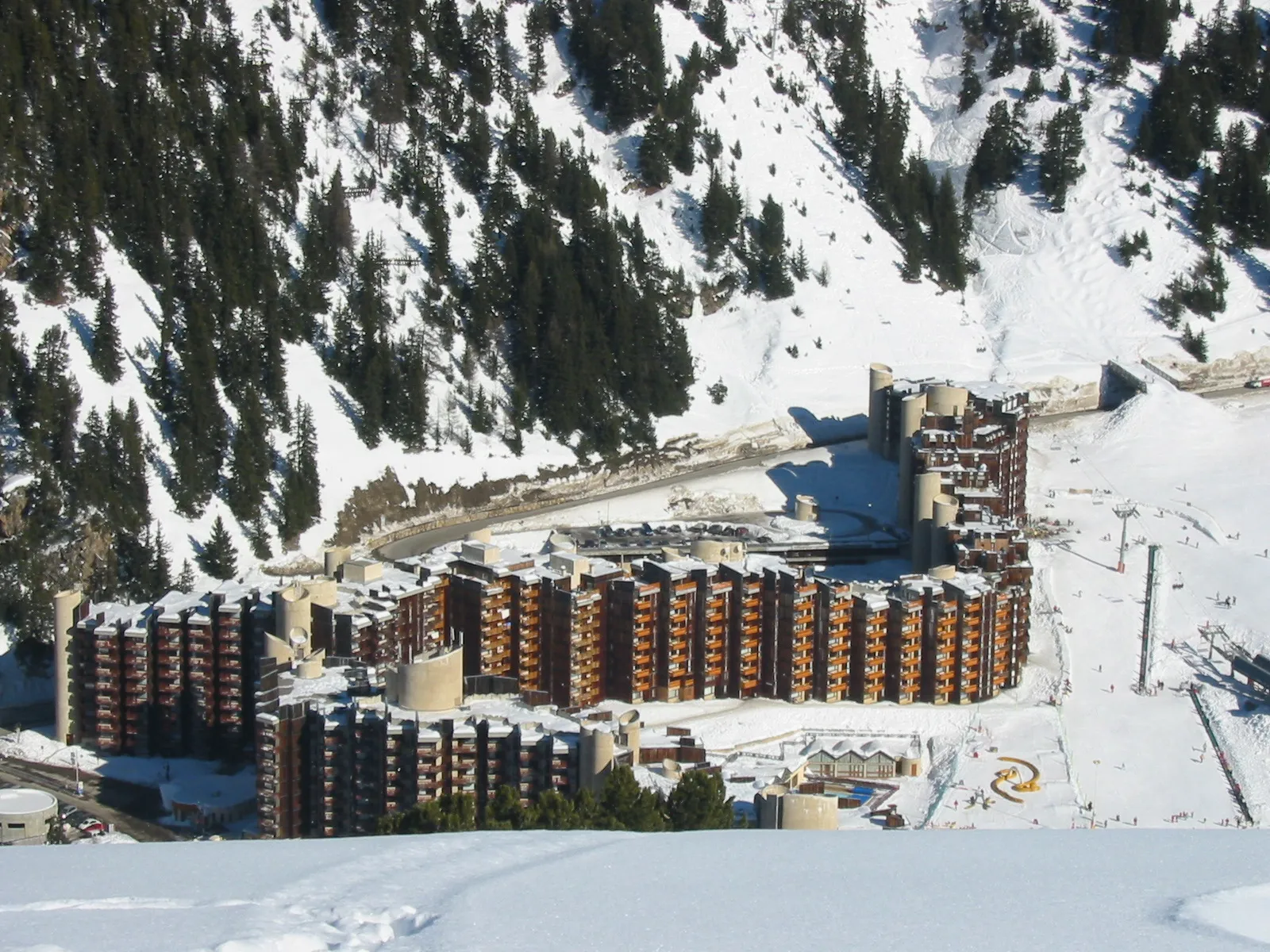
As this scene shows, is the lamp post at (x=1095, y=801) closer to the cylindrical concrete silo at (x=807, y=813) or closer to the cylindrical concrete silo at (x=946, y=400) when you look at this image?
the cylindrical concrete silo at (x=807, y=813)

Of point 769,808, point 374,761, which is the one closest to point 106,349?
point 374,761

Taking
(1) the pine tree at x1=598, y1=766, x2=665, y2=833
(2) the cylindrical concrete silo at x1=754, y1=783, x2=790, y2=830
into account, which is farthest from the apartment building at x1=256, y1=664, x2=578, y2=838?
(2) the cylindrical concrete silo at x1=754, y1=783, x2=790, y2=830

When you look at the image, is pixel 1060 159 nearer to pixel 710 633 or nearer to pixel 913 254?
pixel 913 254

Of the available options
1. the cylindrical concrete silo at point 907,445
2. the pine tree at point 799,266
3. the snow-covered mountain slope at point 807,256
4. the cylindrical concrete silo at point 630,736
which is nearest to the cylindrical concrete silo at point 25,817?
the cylindrical concrete silo at point 630,736

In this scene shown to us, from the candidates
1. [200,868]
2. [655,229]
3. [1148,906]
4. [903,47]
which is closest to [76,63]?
[655,229]

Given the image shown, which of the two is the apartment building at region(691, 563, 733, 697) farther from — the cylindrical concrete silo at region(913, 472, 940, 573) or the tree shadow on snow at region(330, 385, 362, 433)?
the tree shadow on snow at region(330, 385, 362, 433)
